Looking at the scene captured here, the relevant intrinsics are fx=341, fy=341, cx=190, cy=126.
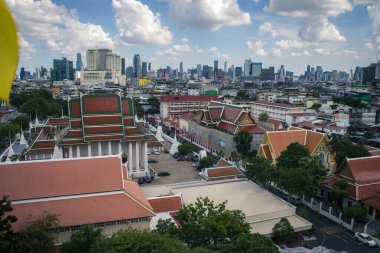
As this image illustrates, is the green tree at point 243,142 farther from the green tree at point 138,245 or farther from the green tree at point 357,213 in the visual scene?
the green tree at point 138,245

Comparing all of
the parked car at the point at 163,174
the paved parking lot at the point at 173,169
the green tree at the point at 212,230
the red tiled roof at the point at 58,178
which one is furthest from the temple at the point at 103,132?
the green tree at the point at 212,230

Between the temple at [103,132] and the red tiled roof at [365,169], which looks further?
the temple at [103,132]

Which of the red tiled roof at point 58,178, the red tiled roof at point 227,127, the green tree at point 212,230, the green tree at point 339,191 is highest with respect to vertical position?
the red tiled roof at point 58,178

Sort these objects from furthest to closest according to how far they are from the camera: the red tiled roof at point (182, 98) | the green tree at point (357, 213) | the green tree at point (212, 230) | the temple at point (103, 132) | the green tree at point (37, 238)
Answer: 1. the red tiled roof at point (182, 98)
2. the temple at point (103, 132)
3. the green tree at point (357, 213)
4. the green tree at point (212, 230)
5. the green tree at point (37, 238)

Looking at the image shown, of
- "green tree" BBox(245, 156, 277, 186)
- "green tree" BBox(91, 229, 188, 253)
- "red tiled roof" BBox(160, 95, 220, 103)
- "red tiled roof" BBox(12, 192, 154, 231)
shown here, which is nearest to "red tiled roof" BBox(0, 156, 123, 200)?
"red tiled roof" BBox(12, 192, 154, 231)

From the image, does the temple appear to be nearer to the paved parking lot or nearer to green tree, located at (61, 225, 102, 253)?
the paved parking lot

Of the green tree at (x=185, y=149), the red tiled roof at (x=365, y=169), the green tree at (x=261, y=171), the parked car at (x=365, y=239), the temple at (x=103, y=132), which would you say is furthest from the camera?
the green tree at (x=185, y=149)

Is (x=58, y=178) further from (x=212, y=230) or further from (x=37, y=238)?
(x=212, y=230)

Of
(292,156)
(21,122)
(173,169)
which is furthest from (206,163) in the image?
(21,122)
